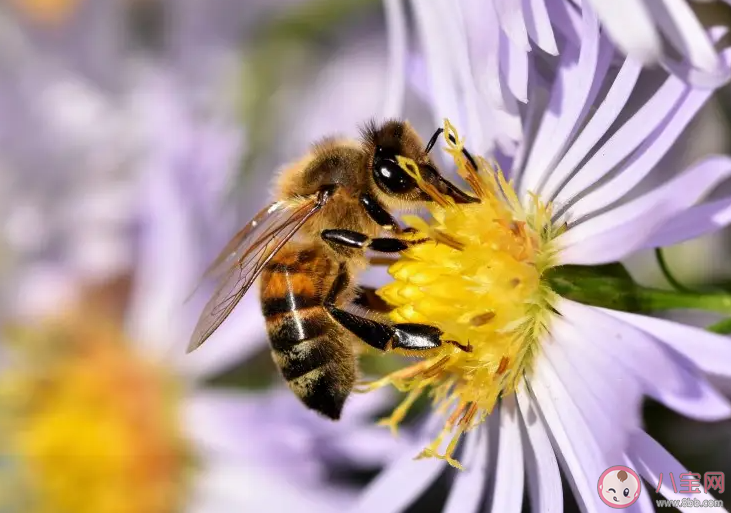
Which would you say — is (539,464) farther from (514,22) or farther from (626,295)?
(514,22)

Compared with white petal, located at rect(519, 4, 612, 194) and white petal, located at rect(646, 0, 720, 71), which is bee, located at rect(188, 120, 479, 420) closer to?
white petal, located at rect(519, 4, 612, 194)

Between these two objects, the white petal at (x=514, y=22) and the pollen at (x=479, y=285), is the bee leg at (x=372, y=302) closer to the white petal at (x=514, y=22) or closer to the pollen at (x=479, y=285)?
the pollen at (x=479, y=285)

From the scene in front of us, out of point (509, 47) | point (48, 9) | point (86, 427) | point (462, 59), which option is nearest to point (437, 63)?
point (462, 59)

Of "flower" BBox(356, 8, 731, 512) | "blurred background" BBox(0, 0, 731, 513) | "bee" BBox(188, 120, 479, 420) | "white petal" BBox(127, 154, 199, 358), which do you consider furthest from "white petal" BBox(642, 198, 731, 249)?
"white petal" BBox(127, 154, 199, 358)

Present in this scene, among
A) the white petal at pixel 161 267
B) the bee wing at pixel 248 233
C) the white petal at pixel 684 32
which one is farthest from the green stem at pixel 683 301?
the white petal at pixel 161 267

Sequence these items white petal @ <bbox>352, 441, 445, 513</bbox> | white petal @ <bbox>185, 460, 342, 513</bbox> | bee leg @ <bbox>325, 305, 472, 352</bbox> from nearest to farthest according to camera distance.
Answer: bee leg @ <bbox>325, 305, 472, 352</bbox> < white petal @ <bbox>352, 441, 445, 513</bbox> < white petal @ <bbox>185, 460, 342, 513</bbox>
